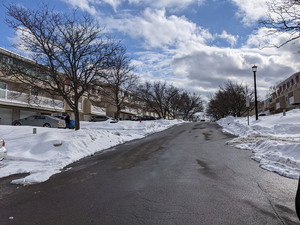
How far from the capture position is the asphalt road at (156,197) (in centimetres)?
380

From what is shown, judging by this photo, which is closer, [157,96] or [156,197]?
[156,197]

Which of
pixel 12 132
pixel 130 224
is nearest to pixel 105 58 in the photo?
pixel 12 132

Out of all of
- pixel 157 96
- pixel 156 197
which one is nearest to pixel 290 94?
pixel 157 96

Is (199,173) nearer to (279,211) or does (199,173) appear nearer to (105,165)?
(279,211)

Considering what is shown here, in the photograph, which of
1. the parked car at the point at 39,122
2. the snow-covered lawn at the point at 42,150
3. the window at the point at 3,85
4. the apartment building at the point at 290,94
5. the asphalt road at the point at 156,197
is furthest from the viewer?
the apartment building at the point at 290,94

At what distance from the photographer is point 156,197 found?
15.5 feet

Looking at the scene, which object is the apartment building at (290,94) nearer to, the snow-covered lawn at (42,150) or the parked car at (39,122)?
the parked car at (39,122)

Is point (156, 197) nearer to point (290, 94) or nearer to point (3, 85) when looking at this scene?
point (3, 85)

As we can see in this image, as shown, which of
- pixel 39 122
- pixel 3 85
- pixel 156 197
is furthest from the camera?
pixel 3 85

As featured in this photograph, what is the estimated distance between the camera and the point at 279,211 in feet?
13.0

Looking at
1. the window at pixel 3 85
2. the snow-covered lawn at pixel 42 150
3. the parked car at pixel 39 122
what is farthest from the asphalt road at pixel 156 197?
the window at pixel 3 85

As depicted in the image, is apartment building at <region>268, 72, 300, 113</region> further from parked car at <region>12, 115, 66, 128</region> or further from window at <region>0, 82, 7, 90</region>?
window at <region>0, 82, 7, 90</region>

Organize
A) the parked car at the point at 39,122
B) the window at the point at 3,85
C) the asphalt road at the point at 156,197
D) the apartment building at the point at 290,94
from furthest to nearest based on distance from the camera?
1. the apartment building at the point at 290,94
2. the window at the point at 3,85
3. the parked car at the point at 39,122
4. the asphalt road at the point at 156,197

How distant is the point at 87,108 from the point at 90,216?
45.6m
